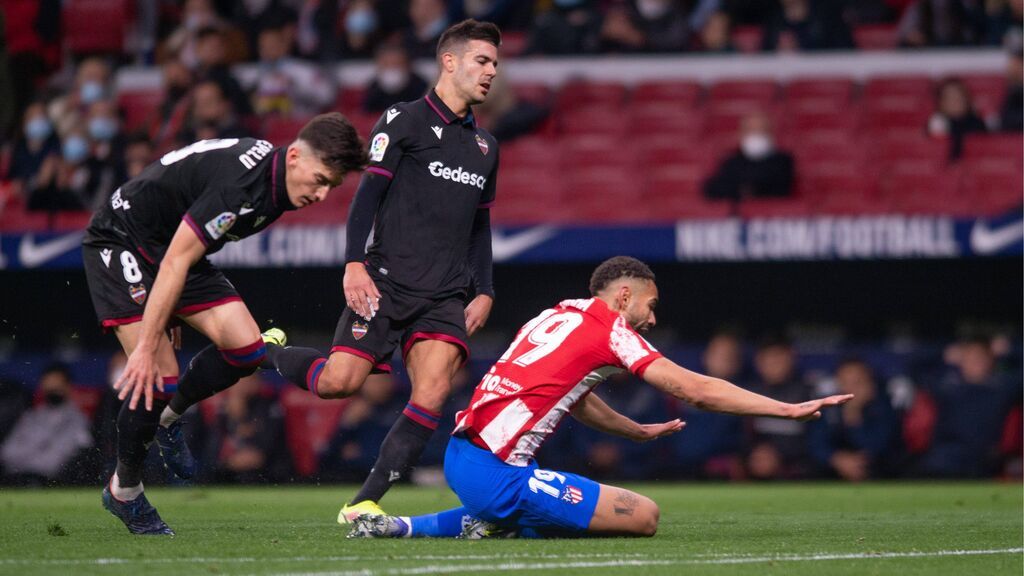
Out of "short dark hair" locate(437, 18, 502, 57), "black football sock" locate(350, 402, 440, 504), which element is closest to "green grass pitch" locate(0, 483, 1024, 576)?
"black football sock" locate(350, 402, 440, 504)

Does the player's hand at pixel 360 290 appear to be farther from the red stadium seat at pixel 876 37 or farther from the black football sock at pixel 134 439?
the red stadium seat at pixel 876 37

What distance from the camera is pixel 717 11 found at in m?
17.0

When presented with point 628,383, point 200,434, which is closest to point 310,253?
point 200,434

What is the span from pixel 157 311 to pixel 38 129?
10.4 m

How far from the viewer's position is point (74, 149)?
15.2m

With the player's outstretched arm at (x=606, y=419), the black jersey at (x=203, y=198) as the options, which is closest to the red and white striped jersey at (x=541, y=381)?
the player's outstretched arm at (x=606, y=419)

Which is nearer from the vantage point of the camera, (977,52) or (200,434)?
(200,434)

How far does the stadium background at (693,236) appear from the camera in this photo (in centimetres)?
1250

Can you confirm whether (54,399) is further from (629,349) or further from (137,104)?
(629,349)

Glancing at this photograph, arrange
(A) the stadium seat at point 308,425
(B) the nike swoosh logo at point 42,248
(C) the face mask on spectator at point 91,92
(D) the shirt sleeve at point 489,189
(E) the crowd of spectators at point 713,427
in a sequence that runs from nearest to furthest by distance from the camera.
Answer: (D) the shirt sleeve at point 489,189 → (E) the crowd of spectators at point 713,427 → (A) the stadium seat at point 308,425 → (B) the nike swoosh logo at point 42,248 → (C) the face mask on spectator at point 91,92

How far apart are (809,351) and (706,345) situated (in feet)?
3.07

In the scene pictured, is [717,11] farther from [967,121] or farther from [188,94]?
[188,94]

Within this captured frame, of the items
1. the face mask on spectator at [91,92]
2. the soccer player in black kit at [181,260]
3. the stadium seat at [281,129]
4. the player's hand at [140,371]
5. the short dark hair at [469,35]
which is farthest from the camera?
the face mask on spectator at [91,92]

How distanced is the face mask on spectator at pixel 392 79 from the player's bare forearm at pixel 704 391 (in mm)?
9371
